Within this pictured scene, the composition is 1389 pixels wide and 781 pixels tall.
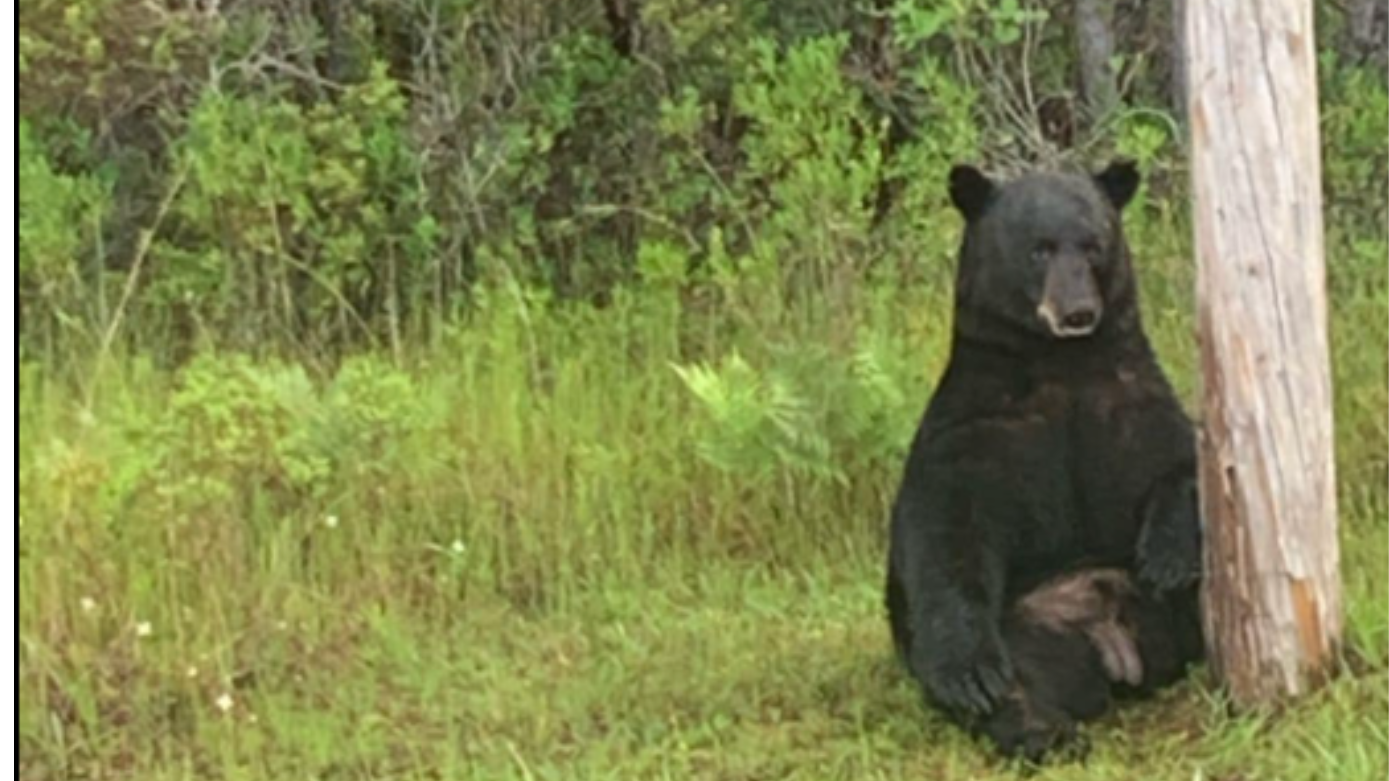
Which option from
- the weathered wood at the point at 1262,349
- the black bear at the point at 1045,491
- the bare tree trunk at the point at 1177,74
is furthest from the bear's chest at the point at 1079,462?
the bare tree trunk at the point at 1177,74

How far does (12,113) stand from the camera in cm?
339

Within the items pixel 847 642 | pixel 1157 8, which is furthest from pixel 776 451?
pixel 1157 8

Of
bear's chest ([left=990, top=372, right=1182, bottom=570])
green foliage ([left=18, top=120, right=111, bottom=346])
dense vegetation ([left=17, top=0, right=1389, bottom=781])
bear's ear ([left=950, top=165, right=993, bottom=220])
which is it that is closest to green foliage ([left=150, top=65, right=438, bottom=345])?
dense vegetation ([left=17, top=0, right=1389, bottom=781])

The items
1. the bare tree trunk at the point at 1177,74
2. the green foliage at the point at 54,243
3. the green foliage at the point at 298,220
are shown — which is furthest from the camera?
the bare tree trunk at the point at 1177,74

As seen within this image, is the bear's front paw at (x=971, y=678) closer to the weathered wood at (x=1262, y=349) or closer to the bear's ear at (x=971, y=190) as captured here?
the weathered wood at (x=1262, y=349)

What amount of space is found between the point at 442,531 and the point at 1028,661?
90cm

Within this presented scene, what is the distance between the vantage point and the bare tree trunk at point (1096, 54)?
17.8 ft

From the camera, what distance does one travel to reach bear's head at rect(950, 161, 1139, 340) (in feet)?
13.2

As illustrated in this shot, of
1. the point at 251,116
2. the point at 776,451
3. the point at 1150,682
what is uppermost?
the point at 251,116

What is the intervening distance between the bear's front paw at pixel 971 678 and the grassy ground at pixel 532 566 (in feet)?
0.31

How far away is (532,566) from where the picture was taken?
4.40 meters

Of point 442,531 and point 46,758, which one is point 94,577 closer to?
point 46,758

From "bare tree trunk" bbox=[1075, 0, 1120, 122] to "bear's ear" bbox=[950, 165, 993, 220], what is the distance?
1.29 m

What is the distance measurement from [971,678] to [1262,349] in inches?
24.1
